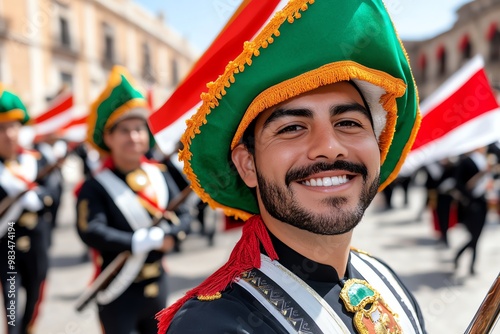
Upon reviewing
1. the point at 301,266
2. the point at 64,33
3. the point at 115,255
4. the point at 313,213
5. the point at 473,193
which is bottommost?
the point at 115,255

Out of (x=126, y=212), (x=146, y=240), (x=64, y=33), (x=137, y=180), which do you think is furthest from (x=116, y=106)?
(x=64, y=33)

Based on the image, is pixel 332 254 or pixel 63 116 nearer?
pixel 332 254

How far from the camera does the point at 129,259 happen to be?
279cm

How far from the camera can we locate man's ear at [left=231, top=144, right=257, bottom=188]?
1.34 meters

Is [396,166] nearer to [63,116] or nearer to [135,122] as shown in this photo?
[135,122]

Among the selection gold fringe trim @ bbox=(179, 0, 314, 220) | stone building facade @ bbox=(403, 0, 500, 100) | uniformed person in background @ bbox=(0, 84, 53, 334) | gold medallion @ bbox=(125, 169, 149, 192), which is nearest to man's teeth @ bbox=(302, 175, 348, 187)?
gold fringe trim @ bbox=(179, 0, 314, 220)

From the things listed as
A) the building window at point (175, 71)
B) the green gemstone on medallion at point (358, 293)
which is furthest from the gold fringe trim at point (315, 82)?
the building window at point (175, 71)

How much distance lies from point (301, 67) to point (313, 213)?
368 mm

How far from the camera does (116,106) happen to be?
115 inches

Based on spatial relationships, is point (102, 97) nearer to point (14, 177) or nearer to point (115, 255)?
point (115, 255)

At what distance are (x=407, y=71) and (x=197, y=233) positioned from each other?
292 inches

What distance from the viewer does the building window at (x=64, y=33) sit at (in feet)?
72.4

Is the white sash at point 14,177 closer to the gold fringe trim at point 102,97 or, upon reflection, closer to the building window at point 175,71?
the gold fringe trim at point 102,97

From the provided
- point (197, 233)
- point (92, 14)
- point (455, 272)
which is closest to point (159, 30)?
point (92, 14)
